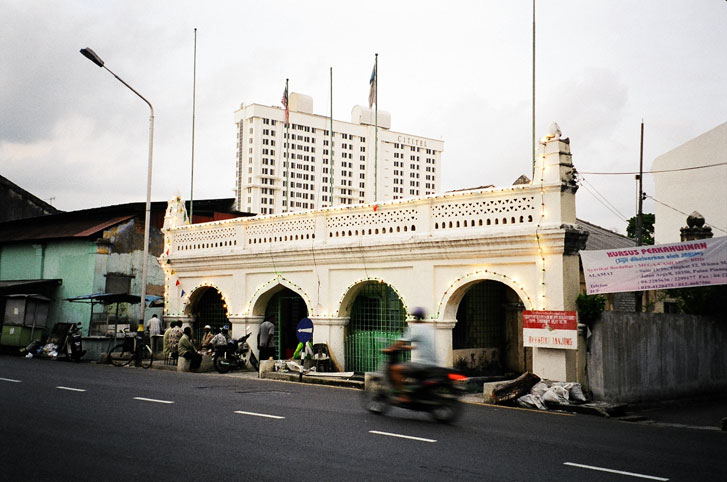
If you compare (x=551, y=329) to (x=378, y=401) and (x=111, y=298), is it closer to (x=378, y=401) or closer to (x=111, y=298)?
(x=378, y=401)

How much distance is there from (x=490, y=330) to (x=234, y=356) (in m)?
7.43

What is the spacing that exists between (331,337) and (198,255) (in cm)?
633

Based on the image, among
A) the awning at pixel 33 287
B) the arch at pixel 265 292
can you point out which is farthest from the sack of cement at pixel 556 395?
the awning at pixel 33 287

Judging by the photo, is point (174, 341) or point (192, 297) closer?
point (174, 341)

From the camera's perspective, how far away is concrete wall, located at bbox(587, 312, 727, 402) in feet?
47.4

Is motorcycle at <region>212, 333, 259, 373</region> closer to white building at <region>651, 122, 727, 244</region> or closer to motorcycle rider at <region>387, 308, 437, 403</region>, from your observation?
motorcycle rider at <region>387, 308, 437, 403</region>

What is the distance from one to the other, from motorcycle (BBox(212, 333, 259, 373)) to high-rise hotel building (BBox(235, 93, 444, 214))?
94.8 meters

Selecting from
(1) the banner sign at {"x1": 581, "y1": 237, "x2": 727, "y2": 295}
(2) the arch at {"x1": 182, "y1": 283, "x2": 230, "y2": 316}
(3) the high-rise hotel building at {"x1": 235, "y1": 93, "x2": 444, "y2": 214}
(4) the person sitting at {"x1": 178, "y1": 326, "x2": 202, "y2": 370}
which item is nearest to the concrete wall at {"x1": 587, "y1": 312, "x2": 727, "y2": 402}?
(1) the banner sign at {"x1": 581, "y1": 237, "x2": 727, "y2": 295}

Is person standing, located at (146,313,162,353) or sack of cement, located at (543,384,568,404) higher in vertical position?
person standing, located at (146,313,162,353)

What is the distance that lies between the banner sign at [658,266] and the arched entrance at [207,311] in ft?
44.3

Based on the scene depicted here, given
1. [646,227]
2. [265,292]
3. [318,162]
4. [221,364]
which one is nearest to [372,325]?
[265,292]

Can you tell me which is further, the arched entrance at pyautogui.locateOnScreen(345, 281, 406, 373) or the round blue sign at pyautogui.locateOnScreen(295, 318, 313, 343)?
the round blue sign at pyautogui.locateOnScreen(295, 318, 313, 343)

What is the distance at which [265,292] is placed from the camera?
70.2 ft

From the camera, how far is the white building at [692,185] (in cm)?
3306
